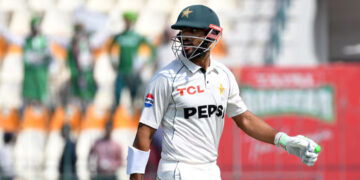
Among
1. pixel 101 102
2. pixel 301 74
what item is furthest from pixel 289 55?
pixel 101 102

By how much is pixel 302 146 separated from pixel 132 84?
6.21 meters

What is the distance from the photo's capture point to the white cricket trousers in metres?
4.44

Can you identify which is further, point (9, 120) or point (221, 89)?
point (9, 120)

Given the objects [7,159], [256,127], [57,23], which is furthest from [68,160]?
[256,127]

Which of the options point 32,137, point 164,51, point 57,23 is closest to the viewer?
point 164,51

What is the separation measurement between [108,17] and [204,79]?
315 inches

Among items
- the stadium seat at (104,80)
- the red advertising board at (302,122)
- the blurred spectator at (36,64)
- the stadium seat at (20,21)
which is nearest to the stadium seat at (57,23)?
the stadium seat at (20,21)

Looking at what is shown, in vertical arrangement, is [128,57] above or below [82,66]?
above

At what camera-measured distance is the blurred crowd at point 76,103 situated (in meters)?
10.0

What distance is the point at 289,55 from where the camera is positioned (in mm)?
11633

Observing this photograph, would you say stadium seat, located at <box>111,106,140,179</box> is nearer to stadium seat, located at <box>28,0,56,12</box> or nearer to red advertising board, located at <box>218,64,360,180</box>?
red advertising board, located at <box>218,64,360,180</box>

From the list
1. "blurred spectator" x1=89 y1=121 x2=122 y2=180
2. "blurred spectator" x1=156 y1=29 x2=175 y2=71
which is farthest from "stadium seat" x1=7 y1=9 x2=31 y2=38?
"blurred spectator" x1=89 y1=121 x2=122 y2=180

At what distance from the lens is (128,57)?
1050cm

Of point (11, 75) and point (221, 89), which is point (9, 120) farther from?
point (221, 89)
